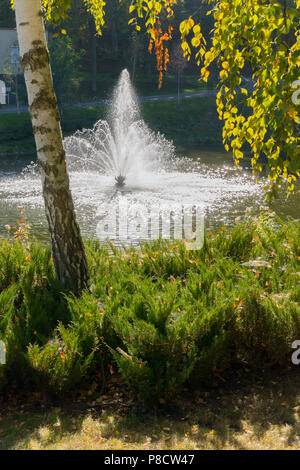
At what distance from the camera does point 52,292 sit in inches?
203

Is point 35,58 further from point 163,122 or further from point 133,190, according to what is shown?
point 163,122

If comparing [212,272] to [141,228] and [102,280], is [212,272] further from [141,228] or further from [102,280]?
[141,228]

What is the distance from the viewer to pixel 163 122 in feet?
130

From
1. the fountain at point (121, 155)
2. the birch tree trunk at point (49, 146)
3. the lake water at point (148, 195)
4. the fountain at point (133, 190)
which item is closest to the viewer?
the birch tree trunk at point (49, 146)

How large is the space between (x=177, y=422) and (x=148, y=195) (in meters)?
13.9

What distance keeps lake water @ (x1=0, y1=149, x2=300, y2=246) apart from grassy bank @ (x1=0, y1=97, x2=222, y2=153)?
9.47 m

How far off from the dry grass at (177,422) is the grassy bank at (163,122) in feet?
97.0

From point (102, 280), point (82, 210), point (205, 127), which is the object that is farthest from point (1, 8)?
point (102, 280)

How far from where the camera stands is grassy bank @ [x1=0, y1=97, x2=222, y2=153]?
33.5 m

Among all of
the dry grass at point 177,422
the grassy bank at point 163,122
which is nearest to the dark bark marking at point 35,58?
the dry grass at point 177,422

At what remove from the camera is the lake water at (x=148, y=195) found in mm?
14623
